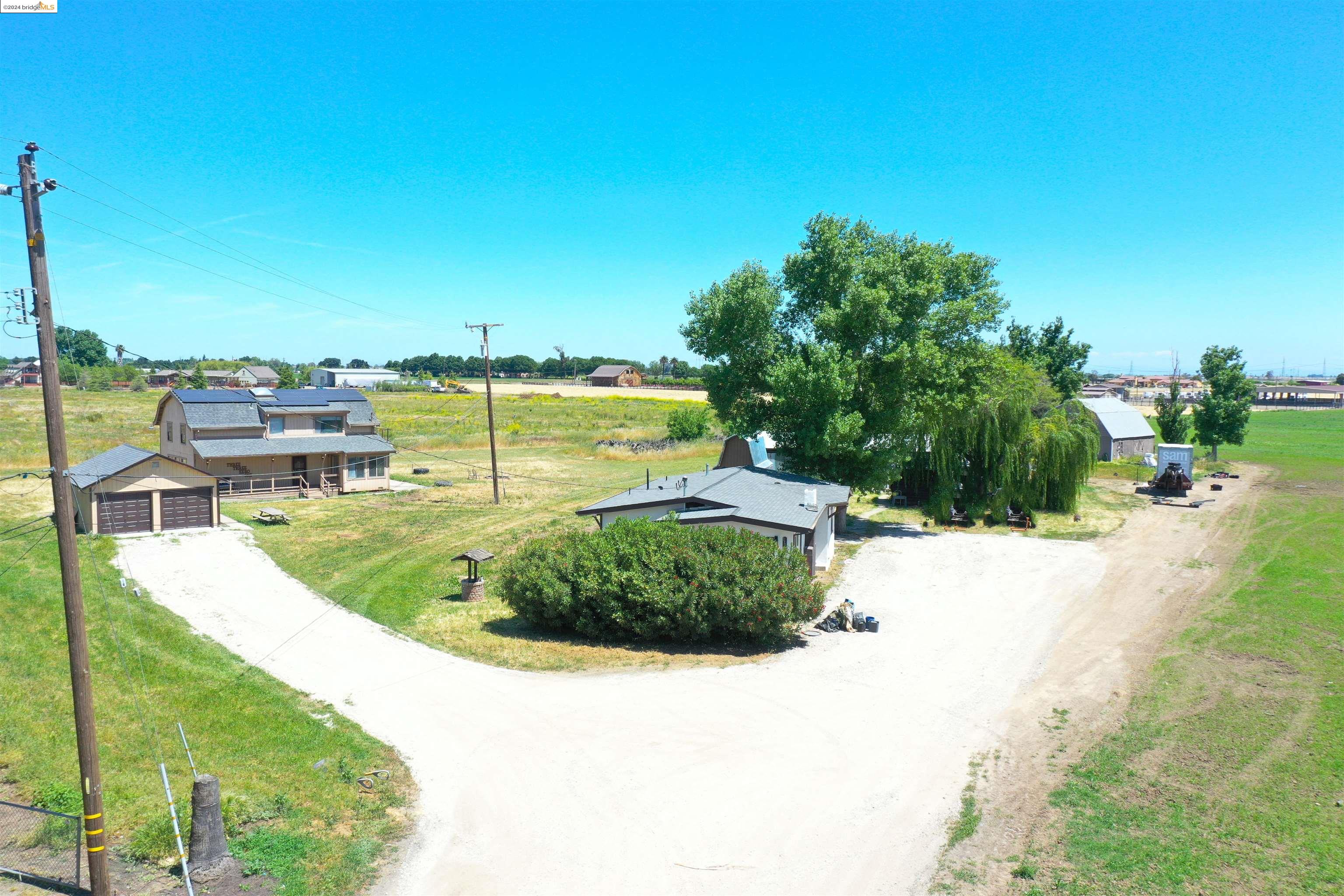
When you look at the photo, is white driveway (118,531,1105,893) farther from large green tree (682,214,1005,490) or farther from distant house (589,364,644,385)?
distant house (589,364,644,385)

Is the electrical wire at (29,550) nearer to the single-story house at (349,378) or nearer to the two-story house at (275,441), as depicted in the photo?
the two-story house at (275,441)

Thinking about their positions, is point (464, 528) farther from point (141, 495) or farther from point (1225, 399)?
point (1225, 399)

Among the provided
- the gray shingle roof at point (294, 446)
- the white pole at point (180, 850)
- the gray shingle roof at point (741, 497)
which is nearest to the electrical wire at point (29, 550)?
the gray shingle roof at point (294, 446)

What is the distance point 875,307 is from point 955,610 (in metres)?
15.2

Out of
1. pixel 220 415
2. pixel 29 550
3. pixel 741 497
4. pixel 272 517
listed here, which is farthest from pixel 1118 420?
pixel 29 550

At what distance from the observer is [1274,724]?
52.7 feet

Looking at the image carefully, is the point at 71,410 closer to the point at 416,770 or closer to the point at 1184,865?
the point at 416,770

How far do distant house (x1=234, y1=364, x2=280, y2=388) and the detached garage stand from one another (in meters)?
48.5

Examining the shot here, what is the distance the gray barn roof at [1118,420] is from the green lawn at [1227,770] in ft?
128

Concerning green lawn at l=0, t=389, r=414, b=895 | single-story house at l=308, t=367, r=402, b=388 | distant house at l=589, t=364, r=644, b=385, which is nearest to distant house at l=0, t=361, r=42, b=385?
green lawn at l=0, t=389, r=414, b=895

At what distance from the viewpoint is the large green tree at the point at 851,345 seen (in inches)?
1401

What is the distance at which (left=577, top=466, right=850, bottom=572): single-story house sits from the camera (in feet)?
85.9

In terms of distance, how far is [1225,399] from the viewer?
59.7m

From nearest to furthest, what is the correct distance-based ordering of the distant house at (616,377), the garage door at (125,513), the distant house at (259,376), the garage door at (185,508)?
the garage door at (125,513)
the garage door at (185,508)
the distant house at (259,376)
the distant house at (616,377)
